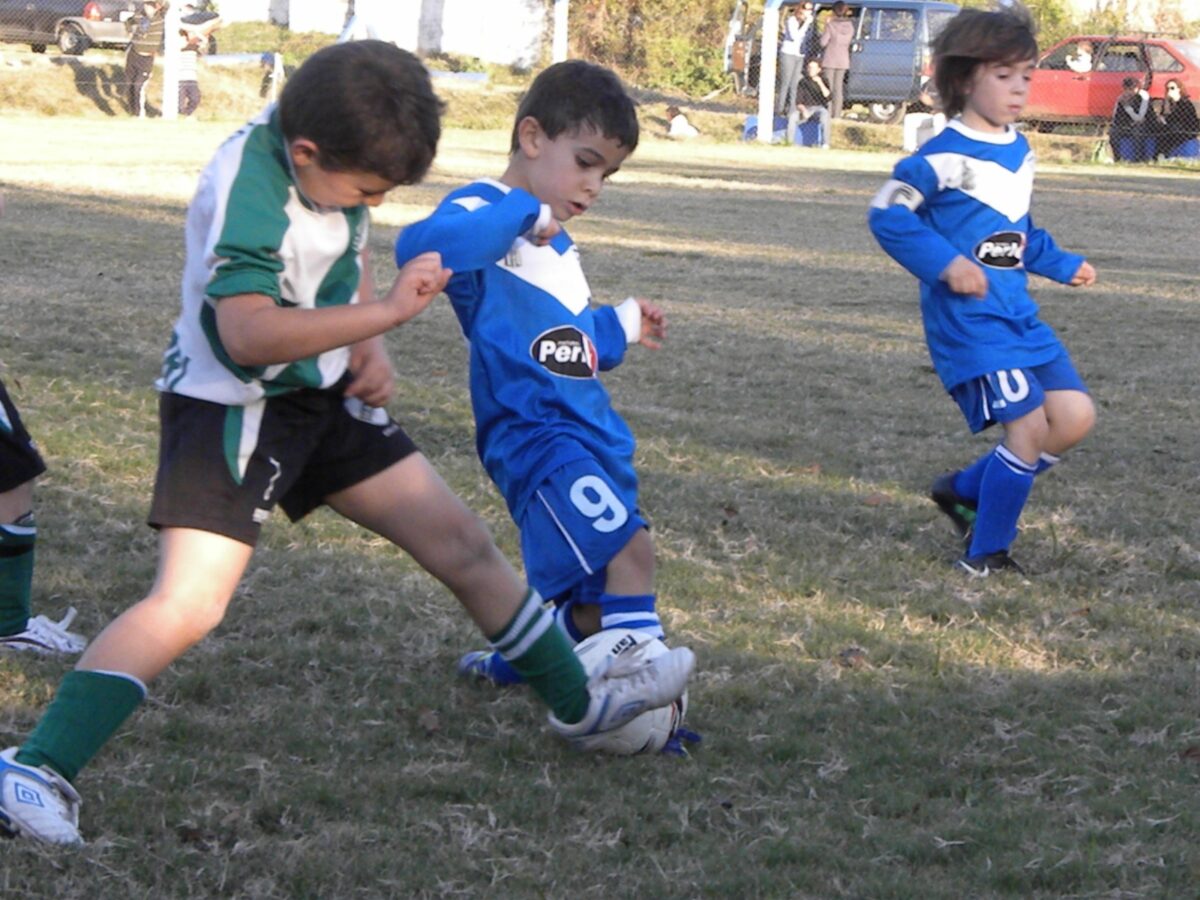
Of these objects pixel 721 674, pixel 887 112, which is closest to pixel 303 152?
pixel 721 674

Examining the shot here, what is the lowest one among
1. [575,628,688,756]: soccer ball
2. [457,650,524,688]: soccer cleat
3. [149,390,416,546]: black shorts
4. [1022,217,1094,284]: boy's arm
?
[457,650,524,688]: soccer cleat

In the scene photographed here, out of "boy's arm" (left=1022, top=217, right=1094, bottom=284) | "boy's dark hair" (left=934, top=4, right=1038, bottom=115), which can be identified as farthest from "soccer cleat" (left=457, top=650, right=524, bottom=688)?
"boy's dark hair" (left=934, top=4, right=1038, bottom=115)

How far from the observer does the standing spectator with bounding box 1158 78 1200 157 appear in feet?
74.6

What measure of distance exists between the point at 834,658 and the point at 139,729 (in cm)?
157

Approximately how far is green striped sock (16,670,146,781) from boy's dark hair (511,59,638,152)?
147cm

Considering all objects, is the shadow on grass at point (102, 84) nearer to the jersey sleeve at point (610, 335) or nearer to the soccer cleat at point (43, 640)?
the soccer cleat at point (43, 640)

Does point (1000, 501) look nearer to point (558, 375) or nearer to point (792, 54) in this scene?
point (558, 375)

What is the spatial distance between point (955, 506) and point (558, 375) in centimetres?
191

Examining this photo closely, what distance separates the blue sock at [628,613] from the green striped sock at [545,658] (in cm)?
25

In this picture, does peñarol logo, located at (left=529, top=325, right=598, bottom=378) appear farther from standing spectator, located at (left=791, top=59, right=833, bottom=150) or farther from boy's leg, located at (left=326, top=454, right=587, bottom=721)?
standing spectator, located at (left=791, top=59, right=833, bottom=150)

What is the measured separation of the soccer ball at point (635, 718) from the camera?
130 inches

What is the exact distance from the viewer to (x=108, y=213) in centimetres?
1197

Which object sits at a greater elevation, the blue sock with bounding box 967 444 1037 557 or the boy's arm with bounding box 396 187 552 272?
the boy's arm with bounding box 396 187 552 272

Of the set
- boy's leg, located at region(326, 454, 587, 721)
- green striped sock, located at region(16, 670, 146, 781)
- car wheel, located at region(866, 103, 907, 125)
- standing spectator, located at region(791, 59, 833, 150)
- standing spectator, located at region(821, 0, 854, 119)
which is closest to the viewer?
green striped sock, located at region(16, 670, 146, 781)
